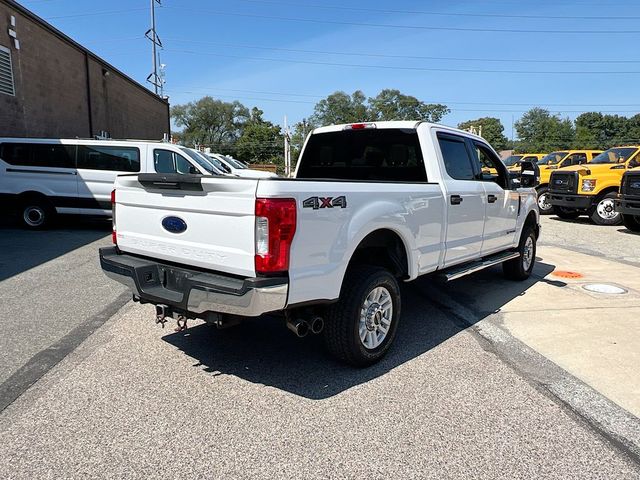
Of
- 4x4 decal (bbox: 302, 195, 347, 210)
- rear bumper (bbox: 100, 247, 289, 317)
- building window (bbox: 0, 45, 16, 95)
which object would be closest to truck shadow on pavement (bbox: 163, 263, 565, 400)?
rear bumper (bbox: 100, 247, 289, 317)

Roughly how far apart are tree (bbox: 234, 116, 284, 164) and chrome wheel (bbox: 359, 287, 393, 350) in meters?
93.0

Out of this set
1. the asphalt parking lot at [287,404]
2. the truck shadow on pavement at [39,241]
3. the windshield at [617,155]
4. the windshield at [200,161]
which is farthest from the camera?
the windshield at [617,155]

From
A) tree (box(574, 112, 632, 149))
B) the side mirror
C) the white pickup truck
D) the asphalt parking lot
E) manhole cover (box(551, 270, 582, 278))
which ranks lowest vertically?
manhole cover (box(551, 270, 582, 278))

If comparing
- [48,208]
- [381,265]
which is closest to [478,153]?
[381,265]

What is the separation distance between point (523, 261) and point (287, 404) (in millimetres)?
5064

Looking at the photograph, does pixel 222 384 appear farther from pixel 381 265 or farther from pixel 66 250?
pixel 66 250

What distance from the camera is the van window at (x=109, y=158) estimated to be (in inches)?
444

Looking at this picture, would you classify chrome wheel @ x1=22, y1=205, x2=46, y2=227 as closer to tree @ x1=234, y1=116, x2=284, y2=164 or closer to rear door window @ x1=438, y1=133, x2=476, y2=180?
rear door window @ x1=438, y1=133, x2=476, y2=180

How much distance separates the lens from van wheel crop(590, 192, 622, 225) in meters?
14.4

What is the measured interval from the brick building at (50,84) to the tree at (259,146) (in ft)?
240

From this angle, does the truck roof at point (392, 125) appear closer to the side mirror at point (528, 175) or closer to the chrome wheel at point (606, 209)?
the side mirror at point (528, 175)

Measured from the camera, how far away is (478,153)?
6047 mm

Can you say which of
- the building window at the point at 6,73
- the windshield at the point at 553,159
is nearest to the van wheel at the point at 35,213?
the building window at the point at 6,73

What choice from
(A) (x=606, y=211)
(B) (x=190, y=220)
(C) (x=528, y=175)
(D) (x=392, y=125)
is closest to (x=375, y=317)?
(B) (x=190, y=220)
